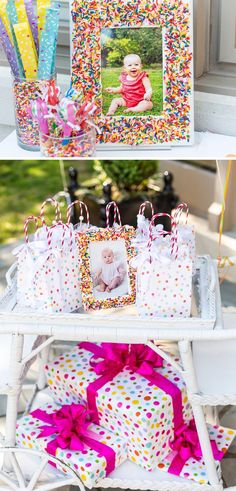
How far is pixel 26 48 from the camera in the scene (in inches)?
69.3

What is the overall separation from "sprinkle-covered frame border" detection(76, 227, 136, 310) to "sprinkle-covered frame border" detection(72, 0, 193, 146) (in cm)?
23

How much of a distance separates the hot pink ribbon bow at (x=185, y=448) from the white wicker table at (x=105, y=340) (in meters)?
0.05

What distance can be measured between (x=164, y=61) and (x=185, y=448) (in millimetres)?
990

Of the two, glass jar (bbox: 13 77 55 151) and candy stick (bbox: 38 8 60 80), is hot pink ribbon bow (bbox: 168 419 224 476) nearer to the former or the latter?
glass jar (bbox: 13 77 55 151)

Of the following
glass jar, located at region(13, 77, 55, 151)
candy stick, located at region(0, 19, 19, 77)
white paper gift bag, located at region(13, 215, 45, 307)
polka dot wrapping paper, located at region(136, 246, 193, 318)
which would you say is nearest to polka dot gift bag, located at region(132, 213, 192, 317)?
polka dot wrapping paper, located at region(136, 246, 193, 318)

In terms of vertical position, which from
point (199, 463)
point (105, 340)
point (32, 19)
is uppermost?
point (32, 19)

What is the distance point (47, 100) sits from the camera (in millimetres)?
1707

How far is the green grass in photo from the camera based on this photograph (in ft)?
5.99

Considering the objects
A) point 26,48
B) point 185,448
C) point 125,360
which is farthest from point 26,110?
point 185,448

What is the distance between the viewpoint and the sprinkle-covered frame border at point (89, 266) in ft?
5.99

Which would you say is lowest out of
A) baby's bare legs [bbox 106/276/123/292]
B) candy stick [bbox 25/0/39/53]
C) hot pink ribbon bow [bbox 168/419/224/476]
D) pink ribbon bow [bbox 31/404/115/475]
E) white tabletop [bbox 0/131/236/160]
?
hot pink ribbon bow [bbox 168/419/224/476]

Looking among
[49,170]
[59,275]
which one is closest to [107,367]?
[59,275]

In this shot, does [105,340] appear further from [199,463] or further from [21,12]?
[21,12]

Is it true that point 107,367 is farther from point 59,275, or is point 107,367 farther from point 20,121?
point 20,121
